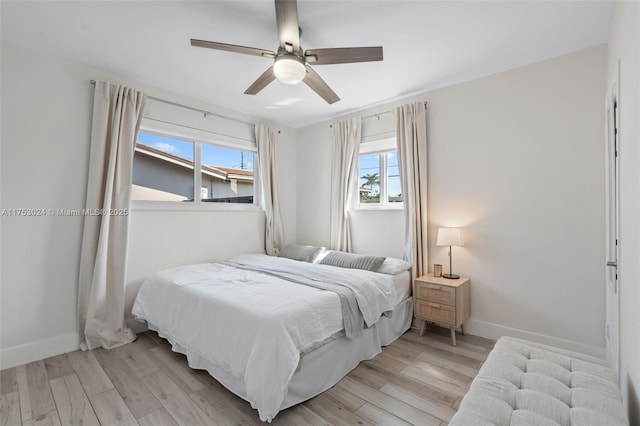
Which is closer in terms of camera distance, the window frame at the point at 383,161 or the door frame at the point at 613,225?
the door frame at the point at 613,225

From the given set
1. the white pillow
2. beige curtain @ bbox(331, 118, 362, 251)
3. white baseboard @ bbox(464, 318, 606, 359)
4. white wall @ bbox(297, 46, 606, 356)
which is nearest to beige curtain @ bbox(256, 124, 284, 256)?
beige curtain @ bbox(331, 118, 362, 251)

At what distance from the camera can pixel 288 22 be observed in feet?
5.81

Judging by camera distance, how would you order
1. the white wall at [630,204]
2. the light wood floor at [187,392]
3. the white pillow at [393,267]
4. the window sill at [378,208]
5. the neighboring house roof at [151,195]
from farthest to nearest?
the window sill at [378,208], the neighboring house roof at [151,195], the white pillow at [393,267], the light wood floor at [187,392], the white wall at [630,204]

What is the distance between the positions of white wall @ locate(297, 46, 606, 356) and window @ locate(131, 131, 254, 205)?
2524mm

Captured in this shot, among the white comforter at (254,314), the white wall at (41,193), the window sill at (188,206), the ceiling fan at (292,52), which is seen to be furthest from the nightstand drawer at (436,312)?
the white wall at (41,193)

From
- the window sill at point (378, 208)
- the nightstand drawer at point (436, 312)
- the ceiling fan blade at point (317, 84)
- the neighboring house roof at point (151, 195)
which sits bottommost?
the nightstand drawer at point (436, 312)

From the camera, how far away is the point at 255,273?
9.48 ft

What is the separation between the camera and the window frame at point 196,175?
3145 millimetres

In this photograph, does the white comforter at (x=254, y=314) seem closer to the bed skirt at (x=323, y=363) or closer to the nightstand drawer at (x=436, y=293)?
the bed skirt at (x=323, y=363)

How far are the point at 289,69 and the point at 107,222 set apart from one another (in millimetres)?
2238

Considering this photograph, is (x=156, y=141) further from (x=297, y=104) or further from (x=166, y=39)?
(x=297, y=104)

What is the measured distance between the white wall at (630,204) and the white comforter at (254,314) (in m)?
1.51

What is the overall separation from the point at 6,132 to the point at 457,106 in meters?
4.16

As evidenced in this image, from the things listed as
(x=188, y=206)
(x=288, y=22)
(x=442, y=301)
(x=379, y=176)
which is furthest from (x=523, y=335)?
(x=188, y=206)
